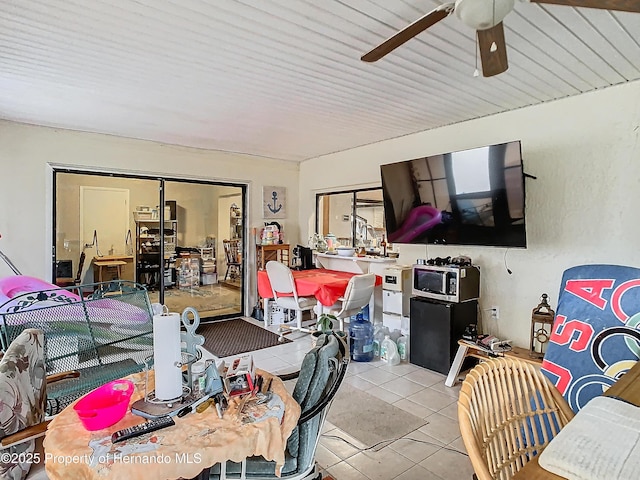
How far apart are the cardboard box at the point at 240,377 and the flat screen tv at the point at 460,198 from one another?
8.13 feet

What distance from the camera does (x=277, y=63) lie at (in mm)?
2576

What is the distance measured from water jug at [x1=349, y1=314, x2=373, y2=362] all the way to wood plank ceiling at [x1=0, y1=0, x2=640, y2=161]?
88.2 inches

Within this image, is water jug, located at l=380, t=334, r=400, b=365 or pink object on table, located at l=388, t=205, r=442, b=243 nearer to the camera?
pink object on table, located at l=388, t=205, r=442, b=243

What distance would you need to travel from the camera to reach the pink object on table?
378 cm

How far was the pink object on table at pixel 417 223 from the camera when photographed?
378 centimetres

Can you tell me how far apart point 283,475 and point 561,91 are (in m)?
3.40

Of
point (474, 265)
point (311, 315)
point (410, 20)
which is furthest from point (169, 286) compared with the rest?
point (410, 20)

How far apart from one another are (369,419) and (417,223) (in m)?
1.98

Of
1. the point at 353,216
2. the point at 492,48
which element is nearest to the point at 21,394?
the point at 492,48

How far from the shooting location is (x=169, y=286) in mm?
5516

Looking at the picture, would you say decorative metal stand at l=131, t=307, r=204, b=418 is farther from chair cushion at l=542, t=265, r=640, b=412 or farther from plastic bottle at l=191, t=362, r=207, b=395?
chair cushion at l=542, t=265, r=640, b=412

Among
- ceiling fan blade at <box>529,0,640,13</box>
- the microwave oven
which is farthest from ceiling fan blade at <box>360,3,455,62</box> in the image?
the microwave oven

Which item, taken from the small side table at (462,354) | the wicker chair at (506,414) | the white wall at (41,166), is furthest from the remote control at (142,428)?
the white wall at (41,166)

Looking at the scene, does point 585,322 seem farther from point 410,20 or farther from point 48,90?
point 48,90
